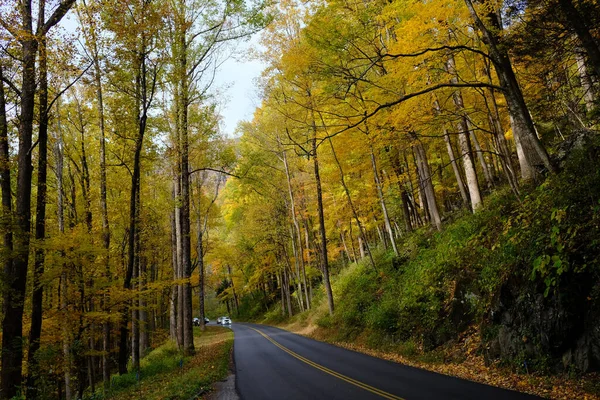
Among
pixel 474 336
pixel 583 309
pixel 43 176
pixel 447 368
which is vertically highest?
pixel 43 176

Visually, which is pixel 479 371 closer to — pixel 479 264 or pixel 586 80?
pixel 479 264

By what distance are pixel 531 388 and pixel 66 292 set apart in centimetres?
1248

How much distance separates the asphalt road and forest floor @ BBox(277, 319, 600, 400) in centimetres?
43

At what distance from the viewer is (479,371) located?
312 inches

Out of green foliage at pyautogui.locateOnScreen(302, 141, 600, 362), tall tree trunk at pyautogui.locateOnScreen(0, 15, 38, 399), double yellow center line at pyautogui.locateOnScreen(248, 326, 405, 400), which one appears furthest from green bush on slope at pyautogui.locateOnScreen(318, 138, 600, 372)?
tall tree trunk at pyautogui.locateOnScreen(0, 15, 38, 399)

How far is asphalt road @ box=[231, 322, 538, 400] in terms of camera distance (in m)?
6.73

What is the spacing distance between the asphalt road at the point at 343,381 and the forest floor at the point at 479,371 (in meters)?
0.43

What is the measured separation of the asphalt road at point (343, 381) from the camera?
673 cm

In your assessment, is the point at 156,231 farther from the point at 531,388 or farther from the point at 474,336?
the point at 531,388

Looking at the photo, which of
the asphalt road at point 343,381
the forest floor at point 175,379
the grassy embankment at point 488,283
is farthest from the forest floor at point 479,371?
the forest floor at point 175,379

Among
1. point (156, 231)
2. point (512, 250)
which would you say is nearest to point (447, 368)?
point (512, 250)

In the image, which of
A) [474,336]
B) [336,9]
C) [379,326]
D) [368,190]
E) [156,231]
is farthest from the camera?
[156,231]

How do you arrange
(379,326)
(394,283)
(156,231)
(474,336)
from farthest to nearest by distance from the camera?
1. (156,231)
2. (394,283)
3. (379,326)
4. (474,336)

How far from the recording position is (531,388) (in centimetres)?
644
